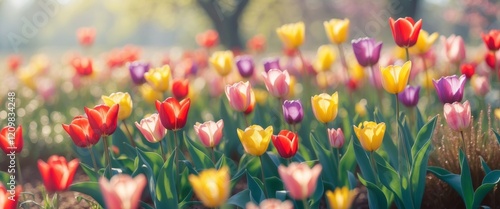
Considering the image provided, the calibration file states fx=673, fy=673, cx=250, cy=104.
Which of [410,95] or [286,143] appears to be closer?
[286,143]

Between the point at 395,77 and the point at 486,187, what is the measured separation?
553 millimetres

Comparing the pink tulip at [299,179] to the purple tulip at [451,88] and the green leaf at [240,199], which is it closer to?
the green leaf at [240,199]

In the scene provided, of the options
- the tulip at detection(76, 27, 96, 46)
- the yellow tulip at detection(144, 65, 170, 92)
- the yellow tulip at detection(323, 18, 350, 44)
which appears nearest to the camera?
the yellow tulip at detection(144, 65, 170, 92)

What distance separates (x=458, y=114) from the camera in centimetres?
262

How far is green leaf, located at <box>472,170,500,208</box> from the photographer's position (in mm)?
Result: 2608

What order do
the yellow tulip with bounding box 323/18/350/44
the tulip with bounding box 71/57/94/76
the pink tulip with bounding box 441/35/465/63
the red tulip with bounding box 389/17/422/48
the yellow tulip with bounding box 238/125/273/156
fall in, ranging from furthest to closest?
the tulip with bounding box 71/57/94/76 → the pink tulip with bounding box 441/35/465/63 → the yellow tulip with bounding box 323/18/350/44 → the red tulip with bounding box 389/17/422/48 → the yellow tulip with bounding box 238/125/273/156

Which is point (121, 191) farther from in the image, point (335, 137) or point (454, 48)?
point (454, 48)

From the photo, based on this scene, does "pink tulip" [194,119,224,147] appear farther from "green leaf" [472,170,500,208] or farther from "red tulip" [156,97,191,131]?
"green leaf" [472,170,500,208]

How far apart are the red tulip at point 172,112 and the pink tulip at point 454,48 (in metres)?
2.09

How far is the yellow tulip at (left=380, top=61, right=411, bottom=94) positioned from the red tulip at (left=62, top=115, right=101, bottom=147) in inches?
44.7

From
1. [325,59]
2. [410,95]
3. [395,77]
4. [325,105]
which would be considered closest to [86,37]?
[325,59]

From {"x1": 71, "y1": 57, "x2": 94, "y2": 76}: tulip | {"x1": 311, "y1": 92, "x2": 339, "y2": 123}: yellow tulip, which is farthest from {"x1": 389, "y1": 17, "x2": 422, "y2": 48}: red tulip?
{"x1": 71, "y1": 57, "x2": 94, "y2": 76}: tulip

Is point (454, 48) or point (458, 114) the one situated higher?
point (458, 114)

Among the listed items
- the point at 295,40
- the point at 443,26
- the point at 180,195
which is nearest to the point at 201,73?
the point at 295,40
